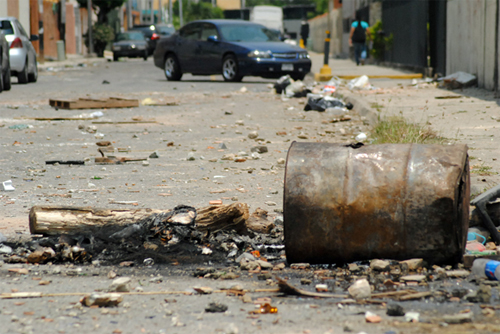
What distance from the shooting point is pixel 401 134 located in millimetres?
6266

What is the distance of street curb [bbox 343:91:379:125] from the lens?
Answer: 891 centimetres

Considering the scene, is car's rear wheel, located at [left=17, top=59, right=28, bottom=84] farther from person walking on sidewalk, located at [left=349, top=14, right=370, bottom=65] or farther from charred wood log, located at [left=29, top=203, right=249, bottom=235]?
charred wood log, located at [left=29, top=203, right=249, bottom=235]

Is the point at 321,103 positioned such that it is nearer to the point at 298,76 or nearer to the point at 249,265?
the point at 298,76

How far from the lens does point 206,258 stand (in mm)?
3525

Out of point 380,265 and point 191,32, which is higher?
point 191,32

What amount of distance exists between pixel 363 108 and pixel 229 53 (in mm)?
7265

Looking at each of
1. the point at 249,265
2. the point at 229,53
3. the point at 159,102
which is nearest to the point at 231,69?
the point at 229,53

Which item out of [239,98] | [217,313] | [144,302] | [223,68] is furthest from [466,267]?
[223,68]

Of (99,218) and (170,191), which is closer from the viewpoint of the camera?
(99,218)

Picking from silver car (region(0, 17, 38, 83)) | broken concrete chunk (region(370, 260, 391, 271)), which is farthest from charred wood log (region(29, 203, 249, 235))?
silver car (region(0, 17, 38, 83))

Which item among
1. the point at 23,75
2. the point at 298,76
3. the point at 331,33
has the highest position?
the point at 331,33

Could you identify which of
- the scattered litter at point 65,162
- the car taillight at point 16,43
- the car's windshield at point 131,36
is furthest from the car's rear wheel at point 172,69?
the car's windshield at point 131,36

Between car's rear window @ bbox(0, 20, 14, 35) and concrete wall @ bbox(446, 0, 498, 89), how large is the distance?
9640 mm

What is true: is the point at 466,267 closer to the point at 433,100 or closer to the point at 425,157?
the point at 425,157
